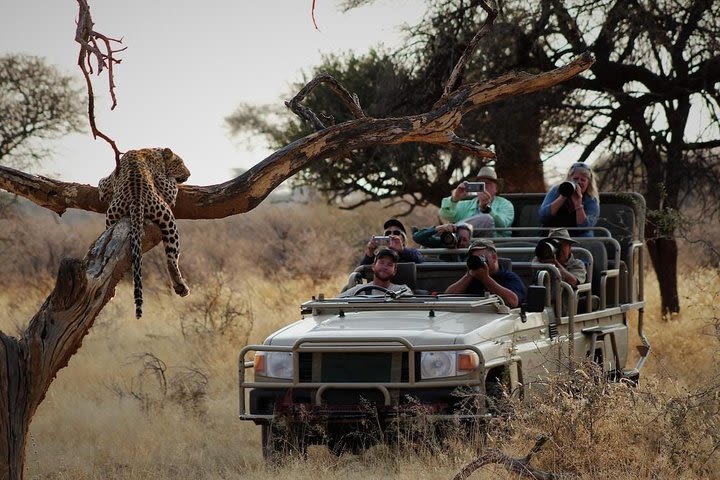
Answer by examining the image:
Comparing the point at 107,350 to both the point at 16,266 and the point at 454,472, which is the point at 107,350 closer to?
Result: the point at 454,472

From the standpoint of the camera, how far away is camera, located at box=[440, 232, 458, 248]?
9.55 m

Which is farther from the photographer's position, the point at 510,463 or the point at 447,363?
the point at 447,363

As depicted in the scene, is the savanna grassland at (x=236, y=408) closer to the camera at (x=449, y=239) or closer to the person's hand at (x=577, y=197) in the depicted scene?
the person's hand at (x=577, y=197)

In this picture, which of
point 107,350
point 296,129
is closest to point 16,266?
point 296,129

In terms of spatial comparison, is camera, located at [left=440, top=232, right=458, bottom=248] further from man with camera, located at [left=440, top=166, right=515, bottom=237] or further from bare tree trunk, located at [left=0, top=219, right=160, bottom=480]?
bare tree trunk, located at [left=0, top=219, right=160, bottom=480]

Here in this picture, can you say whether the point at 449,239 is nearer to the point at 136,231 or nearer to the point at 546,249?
the point at 546,249

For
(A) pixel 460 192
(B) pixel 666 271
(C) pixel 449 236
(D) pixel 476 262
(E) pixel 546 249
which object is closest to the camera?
(D) pixel 476 262

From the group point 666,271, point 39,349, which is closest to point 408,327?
point 39,349

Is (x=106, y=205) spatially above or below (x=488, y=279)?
above

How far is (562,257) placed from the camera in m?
9.44

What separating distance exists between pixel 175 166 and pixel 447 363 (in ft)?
6.52

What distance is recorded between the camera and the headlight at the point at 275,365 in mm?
7770

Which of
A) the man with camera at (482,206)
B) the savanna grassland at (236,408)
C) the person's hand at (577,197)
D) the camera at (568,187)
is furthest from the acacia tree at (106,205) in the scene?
the man with camera at (482,206)

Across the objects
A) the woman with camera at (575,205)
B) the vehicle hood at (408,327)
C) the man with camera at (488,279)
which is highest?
the woman with camera at (575,205)
